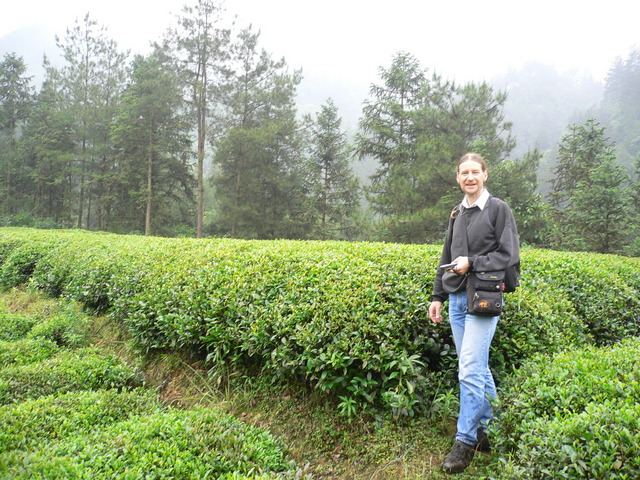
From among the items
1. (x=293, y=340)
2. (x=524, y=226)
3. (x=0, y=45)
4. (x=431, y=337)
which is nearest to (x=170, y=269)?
(x=293, y=340)

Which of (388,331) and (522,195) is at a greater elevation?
(522,195)

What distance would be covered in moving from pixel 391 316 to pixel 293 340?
882 mm

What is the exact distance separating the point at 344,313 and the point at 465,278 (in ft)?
3.44

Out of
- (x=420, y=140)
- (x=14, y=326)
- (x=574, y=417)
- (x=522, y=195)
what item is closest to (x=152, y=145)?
(x=420, y=140)

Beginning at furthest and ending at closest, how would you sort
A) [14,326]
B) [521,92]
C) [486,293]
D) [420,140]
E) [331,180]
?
1. [521,92]
2. [331,180]
3. [420,140]
4. [14,326]
5. [486,293]

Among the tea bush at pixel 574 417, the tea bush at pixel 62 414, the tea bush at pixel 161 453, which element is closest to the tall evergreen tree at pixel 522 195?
the tea bush at pixel 574 417

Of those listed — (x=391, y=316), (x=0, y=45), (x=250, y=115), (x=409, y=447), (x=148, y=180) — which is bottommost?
(x=409, y=447)

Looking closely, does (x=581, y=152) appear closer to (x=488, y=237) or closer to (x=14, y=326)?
(x=488, y=237)

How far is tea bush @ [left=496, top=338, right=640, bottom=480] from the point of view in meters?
1.71

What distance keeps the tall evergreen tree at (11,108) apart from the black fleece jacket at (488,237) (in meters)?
34.1

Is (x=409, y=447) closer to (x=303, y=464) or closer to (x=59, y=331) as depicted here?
(x=303, y=464)

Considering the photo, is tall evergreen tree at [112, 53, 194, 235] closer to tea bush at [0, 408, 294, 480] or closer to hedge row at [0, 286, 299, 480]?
hedge row at [0, 286, 299, 480]

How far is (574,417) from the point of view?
1.90 metres

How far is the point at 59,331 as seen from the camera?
4613 millimetres
